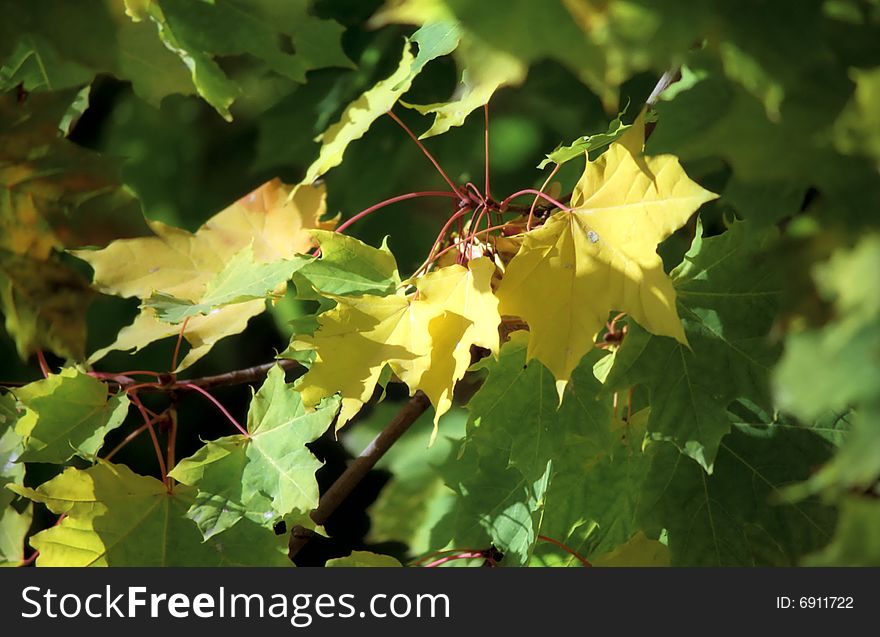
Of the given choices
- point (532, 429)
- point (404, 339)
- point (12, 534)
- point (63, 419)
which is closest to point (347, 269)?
point (404, 339)

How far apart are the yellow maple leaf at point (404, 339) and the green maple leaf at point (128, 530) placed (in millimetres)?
180

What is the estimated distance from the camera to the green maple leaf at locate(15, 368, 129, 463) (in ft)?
2.86

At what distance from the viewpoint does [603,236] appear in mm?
730

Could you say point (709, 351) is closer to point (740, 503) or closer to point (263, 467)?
point (740, 503)

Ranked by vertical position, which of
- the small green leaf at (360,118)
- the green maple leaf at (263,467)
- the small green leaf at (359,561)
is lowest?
the small green leaf at (359,561)

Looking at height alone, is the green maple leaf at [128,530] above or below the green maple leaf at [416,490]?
above

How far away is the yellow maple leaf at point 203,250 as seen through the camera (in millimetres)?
981

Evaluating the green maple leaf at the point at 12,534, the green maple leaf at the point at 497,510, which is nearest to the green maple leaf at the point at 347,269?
the green maple leaf at the point at 497,510

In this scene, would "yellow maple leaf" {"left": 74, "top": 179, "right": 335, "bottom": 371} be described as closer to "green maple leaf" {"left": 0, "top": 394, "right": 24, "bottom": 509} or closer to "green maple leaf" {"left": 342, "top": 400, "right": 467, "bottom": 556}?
"green maple leaf" {"left": 0, "top": 394, "right": 24, "bottom": 509}

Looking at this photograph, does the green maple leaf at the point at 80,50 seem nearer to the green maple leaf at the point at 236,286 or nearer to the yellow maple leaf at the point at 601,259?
the green maple leaf at the point at 236,286

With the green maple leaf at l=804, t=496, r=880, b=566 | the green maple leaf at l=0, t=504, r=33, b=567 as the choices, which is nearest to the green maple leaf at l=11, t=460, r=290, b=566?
the green maple leaf at l=0, t=504, r=33, b=567

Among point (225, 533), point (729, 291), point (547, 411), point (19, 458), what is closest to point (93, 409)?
point (19, 458)

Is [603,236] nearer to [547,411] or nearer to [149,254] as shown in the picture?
[547,411]

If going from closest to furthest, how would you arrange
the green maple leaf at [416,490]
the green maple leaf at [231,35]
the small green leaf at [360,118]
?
the small green leaf at [360,118] < the green maple leaf at [231,35] < the green maple leaf at [416,490]
